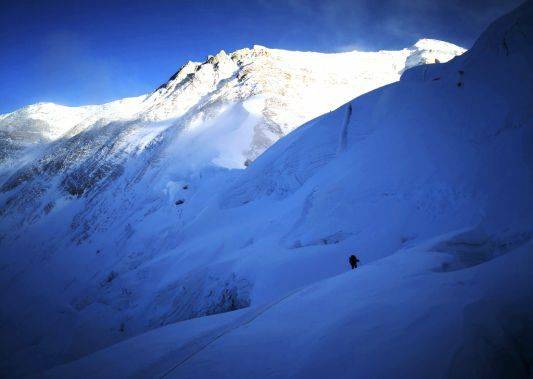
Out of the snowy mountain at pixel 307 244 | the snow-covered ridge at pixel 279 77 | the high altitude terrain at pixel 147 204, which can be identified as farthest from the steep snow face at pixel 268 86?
the snowy mountain at pixel 307 244

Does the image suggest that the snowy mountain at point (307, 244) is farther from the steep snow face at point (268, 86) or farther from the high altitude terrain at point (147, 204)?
the steep snow face at point (268, 86)

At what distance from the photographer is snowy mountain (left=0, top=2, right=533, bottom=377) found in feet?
14.9

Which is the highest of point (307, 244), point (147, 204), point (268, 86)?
point (268, 86)

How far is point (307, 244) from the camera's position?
654 inches

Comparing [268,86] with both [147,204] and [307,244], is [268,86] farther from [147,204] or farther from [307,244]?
[307,244]

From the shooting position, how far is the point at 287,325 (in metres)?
5.97

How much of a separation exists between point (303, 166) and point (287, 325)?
1968cm

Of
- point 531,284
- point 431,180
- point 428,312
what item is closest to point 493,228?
point 431,180

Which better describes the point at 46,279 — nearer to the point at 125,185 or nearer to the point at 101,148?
the point at 125,185

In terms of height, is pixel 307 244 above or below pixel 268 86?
below

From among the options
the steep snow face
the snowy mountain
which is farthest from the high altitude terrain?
the steep snow face

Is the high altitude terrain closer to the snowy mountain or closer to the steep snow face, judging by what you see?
the snowy mountain

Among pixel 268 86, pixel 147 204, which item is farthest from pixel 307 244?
pixel 268 86

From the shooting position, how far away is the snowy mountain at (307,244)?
179 inches
